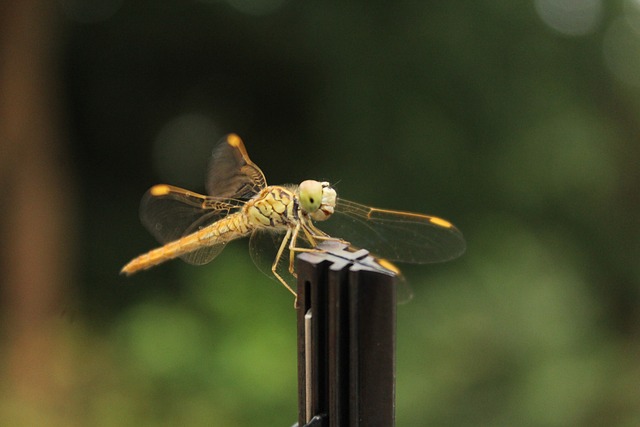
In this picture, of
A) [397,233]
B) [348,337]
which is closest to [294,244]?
[397,233]

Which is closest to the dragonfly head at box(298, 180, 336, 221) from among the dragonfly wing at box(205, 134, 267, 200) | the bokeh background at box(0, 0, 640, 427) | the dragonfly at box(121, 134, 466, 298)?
the dragonfly at box(121, 134, 466, 298)

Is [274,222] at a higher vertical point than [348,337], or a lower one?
higher

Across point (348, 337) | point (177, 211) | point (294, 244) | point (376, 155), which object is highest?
point (376, 155)

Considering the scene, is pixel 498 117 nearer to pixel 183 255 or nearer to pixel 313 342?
pixel 183 255

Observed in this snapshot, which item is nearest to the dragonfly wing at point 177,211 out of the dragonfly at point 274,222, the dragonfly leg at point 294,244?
the dragonfly at point 274,222

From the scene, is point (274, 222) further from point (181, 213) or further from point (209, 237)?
point (181, 213)

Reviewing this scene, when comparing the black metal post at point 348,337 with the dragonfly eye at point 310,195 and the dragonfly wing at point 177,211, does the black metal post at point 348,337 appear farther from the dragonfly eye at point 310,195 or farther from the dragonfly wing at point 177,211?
the dragonfly wing at point 177,211
